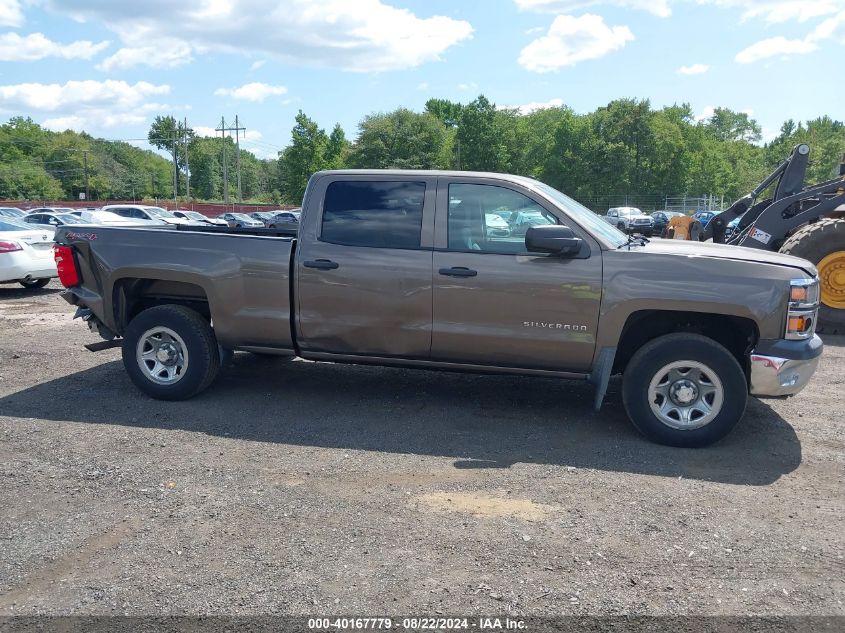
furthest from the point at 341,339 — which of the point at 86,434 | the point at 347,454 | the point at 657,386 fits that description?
the point at 657,386

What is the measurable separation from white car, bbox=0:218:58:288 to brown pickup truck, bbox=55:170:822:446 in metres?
7.10

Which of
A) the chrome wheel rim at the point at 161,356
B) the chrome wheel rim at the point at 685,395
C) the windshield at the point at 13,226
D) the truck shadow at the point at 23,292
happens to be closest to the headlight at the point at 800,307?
the chrome wheel rim at the point at 685,395

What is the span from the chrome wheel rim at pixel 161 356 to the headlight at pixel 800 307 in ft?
15.8

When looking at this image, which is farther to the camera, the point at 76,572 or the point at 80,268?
the point at 80,268

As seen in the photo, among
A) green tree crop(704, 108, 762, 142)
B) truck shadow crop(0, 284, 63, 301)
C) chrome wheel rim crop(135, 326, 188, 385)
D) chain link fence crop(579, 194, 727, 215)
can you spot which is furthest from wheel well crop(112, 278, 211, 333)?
green tree crop(704, 108, 762, 142)

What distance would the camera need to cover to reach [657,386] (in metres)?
5.09

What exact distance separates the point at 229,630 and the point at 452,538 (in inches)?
49.5

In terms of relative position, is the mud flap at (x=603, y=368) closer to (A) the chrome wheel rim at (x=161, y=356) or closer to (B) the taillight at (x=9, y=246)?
(A) the chrome wheel rim at (x=161, y=356)

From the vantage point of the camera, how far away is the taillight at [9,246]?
12.1m

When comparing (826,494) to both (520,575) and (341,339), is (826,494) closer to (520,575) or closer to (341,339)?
(520,575)

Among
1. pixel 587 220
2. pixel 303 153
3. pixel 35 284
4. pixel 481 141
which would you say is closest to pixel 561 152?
pixel 481 141

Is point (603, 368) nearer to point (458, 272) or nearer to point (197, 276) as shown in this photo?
point (458, 272)

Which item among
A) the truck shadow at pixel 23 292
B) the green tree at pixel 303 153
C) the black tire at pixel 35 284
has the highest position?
the green tree at pixel 303 153

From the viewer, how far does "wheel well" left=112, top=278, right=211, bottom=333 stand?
6141 millimetres
